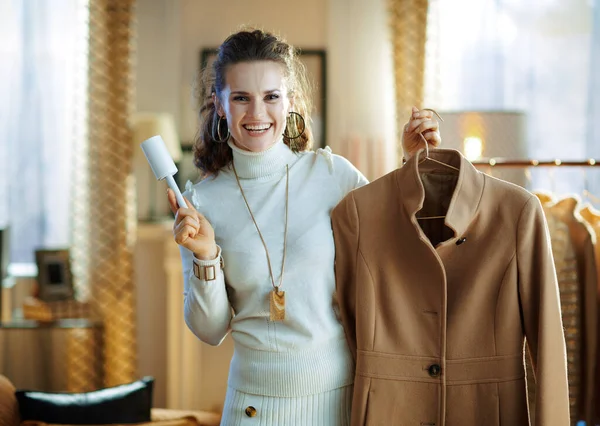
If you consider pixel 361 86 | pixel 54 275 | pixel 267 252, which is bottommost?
pixel 54 275

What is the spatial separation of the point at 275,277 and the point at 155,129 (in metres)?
2.04

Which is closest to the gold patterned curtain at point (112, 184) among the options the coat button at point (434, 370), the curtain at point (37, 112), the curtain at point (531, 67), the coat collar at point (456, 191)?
the curtain at point (37, 112)

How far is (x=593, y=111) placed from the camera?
3.71m

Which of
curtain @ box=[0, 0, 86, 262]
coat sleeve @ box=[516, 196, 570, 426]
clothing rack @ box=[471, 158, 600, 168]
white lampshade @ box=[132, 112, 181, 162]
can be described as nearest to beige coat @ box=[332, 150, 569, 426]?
coat sleeve @ box=[516, 196, 570, 426]

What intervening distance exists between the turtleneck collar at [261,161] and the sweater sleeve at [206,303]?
0.68 ft

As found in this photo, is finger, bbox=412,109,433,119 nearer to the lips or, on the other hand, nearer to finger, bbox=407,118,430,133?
finger, bbox=407,118,430,133

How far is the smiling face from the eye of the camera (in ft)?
4.78

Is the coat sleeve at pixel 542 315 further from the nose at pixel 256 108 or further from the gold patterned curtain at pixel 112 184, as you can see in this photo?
the gold patterned curtain at pixel 112 184

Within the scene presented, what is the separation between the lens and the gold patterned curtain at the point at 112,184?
136 inches

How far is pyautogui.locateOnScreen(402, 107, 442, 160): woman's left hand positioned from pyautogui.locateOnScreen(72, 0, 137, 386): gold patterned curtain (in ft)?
7.23

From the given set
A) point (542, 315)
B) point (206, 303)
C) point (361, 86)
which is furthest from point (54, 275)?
point (542, 315)

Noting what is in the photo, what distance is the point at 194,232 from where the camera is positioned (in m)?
1.38

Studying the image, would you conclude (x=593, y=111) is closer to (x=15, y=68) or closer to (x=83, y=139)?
(x=83, y=139)

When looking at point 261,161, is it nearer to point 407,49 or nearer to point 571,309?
point 571,309
